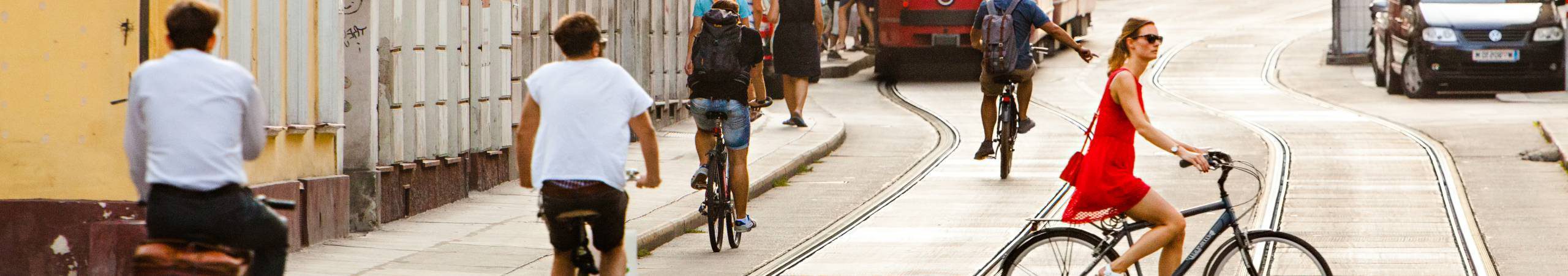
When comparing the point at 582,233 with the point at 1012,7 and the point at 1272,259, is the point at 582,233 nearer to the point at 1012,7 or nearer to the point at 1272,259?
the point at 1272,259

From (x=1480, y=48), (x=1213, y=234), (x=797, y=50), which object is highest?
(x=797, y=50)

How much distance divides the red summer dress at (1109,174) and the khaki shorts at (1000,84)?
19.4 ft

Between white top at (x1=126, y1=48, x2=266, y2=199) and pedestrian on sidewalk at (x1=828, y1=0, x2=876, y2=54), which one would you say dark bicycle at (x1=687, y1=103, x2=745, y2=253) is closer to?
white top at (x1=126, y1=48, x2=266, y2=199)

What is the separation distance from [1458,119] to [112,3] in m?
12.9

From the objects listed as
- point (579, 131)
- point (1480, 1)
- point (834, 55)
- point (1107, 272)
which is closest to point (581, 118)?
point (579, 131)

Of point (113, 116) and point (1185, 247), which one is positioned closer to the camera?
point (113, 116)

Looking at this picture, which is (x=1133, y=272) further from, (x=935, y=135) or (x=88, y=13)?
(x=935, y=135)

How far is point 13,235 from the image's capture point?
8055 millimetres

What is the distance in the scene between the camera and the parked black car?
2034cm

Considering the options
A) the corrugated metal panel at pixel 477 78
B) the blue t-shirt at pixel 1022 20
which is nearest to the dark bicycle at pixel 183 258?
the corrugated metal panel at pixel 477 78

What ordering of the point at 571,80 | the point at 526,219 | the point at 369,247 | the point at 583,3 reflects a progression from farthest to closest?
the point at 583,3 < the point at 526,219 < the point at 369,247 < the point at 571,80

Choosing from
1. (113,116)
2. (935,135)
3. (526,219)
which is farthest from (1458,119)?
(113,116)

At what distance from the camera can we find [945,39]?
70.8 feet

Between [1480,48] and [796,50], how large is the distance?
831 cm
